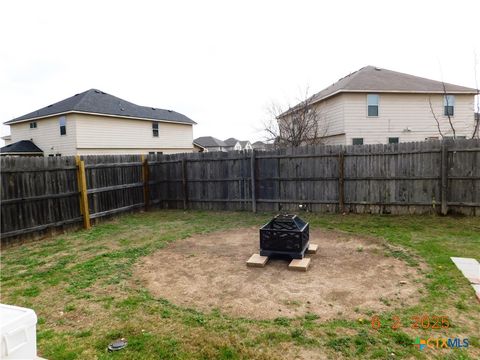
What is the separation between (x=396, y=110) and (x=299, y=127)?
5064mm

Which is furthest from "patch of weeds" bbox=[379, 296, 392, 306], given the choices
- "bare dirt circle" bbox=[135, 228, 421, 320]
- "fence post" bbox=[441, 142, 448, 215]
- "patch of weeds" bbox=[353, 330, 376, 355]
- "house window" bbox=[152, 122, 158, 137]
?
"house window" bbox=[152, 122, 158, 137]

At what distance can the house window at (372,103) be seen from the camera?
1603cm

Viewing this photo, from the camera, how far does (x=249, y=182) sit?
34.0ft

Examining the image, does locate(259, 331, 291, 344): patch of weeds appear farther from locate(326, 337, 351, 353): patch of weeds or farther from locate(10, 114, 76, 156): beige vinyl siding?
locate(10, 114, 76, 156): beige vinyl siding

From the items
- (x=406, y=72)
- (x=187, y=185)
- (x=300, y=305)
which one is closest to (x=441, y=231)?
(x=300, y=305)

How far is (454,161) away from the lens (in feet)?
26.6

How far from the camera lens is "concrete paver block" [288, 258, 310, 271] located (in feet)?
16.1

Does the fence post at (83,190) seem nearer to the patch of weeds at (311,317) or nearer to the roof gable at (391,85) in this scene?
the patch of weeds at (311,317)

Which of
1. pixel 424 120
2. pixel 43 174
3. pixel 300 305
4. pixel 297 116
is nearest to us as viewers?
pixel 300 305

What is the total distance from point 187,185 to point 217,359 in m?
8.90

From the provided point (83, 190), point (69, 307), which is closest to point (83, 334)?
point (69, 307)

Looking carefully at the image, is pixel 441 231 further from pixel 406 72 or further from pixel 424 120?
pixel 406 72

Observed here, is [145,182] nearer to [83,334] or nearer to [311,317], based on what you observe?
[83,334]

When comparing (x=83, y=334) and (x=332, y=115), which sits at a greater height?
(x=332, y=115)
